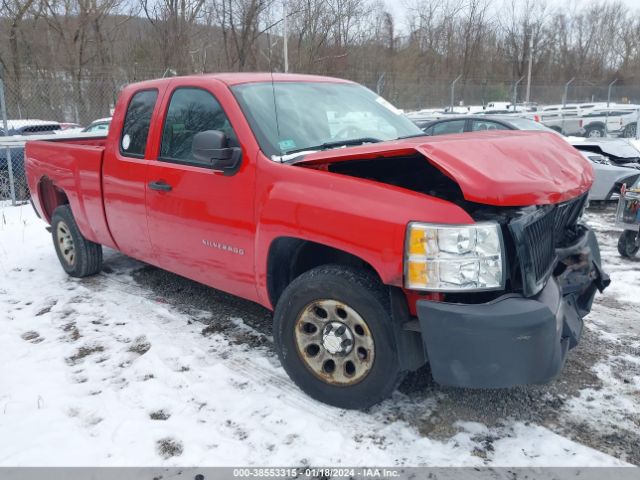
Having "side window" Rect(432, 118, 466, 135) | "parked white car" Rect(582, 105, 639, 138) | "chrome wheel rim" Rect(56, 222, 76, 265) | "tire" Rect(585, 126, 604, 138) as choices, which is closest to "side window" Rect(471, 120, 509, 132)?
"side window" Rect(432, 118, 466, 135)

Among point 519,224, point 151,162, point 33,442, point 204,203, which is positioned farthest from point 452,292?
point 151,162

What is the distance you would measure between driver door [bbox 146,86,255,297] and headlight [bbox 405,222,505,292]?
1.26m

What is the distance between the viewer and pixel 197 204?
3.68m

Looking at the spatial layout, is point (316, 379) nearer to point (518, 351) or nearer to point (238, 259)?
point (238, 259)

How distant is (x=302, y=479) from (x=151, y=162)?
2.68m

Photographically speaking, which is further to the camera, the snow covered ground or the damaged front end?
the snow covered ground

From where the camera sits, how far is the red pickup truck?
2.51 meters

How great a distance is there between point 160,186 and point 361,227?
1.93 m

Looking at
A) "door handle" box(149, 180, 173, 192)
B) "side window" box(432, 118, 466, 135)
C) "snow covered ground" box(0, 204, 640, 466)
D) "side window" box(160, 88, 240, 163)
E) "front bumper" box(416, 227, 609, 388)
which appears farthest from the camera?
"side window" box(432, 118, 466, 135)

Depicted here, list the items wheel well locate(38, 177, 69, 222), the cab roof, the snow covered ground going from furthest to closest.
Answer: wheel well locate(38, 177, 69, 222) → the cab roof → the snow covered ground

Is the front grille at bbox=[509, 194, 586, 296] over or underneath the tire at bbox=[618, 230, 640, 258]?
over

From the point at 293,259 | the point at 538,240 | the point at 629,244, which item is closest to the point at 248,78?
the point at 293,259

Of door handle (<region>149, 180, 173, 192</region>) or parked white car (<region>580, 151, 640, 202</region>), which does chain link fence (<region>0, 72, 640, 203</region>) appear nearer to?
door handle (<region>149, 180, 173, 192</region>)

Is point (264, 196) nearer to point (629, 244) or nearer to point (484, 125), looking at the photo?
point (629, 244)
